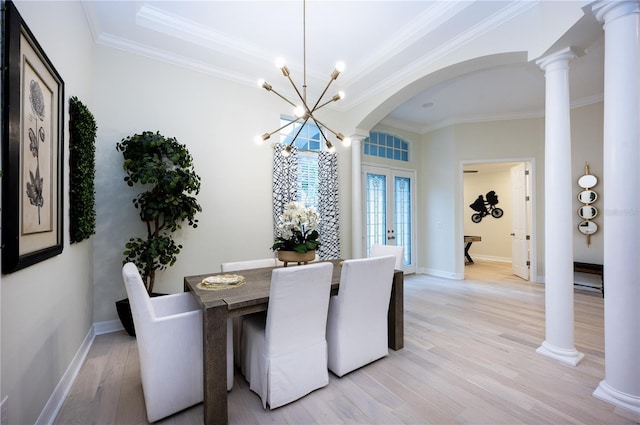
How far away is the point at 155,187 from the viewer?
2.78m

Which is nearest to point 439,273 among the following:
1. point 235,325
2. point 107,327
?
point 235,325

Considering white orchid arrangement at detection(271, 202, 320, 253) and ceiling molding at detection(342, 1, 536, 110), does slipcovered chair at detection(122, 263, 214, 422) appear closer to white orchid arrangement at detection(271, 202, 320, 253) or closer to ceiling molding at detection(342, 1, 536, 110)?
white orchid arrangement at detection(271, 202, 320, 253)

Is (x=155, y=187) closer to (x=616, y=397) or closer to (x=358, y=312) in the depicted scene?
(x=358, y=312)

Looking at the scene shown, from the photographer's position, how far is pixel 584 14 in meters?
1.94

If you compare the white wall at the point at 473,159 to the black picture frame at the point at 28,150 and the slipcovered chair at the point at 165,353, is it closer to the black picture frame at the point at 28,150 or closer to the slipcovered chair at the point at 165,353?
the slipcovered chair at the point at 165,353

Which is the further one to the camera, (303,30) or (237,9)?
(303,30)

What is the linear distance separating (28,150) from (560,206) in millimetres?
3692

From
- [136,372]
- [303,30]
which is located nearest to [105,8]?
[303,30]

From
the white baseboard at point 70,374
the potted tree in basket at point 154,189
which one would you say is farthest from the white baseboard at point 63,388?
the potted tree in basket at point 154,189

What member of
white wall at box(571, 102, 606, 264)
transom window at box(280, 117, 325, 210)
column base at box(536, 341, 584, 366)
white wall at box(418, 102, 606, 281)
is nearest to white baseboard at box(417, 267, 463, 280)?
white wall at box(418, 102, 606, 281)

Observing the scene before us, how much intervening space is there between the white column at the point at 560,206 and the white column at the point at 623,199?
0.47 m

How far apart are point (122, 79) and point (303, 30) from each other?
2.06 metres

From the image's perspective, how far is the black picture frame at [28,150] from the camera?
47.4 inches

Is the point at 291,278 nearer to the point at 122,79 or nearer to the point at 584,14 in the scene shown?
the point at 584,14
